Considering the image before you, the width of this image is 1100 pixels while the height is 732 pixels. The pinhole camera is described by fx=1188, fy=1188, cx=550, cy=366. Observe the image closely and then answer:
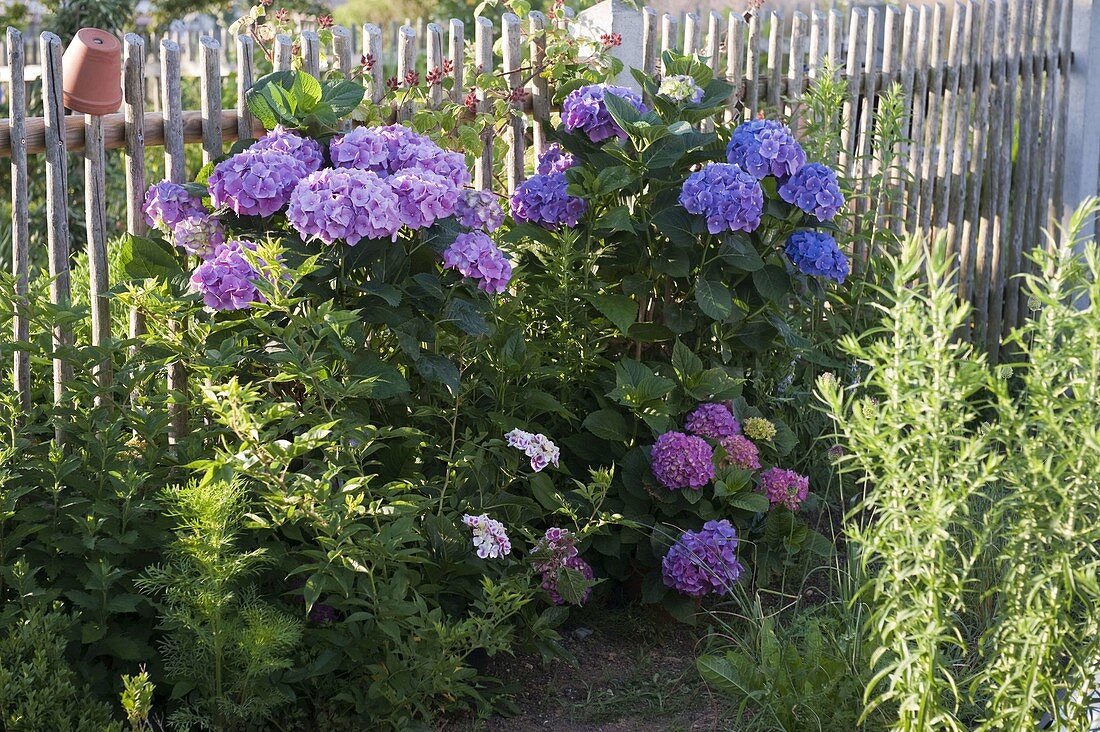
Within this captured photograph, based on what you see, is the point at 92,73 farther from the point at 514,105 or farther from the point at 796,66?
the point at 796,66

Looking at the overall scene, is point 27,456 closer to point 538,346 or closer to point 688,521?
point 538,346

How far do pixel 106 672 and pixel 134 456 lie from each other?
55 cm

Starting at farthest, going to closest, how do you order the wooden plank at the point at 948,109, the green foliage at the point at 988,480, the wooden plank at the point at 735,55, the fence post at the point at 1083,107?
the fence post at the point at 1083,107, the wooden plank at the point at 948,109, the wooden plank at the point at 735,55, the green foliage at the point at 988,480

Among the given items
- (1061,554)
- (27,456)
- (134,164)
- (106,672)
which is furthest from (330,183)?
(1061,554)

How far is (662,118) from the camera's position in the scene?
141 inches

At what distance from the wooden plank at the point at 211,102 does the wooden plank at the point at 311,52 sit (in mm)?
248

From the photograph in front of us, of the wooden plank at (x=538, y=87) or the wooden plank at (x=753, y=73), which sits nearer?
the wooden plank at (x=538, y=87)

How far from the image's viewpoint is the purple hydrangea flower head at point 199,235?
294 cm

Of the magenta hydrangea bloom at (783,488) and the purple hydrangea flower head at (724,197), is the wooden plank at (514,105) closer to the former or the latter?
the purple hydrangea flower head at (724,197)

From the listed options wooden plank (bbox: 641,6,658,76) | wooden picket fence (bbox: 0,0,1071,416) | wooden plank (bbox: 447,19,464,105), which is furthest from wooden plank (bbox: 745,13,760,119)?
wooden plank (bbox: 447,19,464,105)

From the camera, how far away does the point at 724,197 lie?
10.9 feet

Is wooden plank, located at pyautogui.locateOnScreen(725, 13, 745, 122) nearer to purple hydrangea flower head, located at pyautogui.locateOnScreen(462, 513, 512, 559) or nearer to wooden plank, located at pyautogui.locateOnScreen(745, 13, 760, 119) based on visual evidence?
wooden plank, located at pyautogui.locateOnScreen(745, 13, 760, 119)

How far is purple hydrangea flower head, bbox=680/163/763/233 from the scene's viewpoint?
333cm

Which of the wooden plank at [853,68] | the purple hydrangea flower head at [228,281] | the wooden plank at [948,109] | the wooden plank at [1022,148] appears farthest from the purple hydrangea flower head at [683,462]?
the wooden plank at [1022,148]
